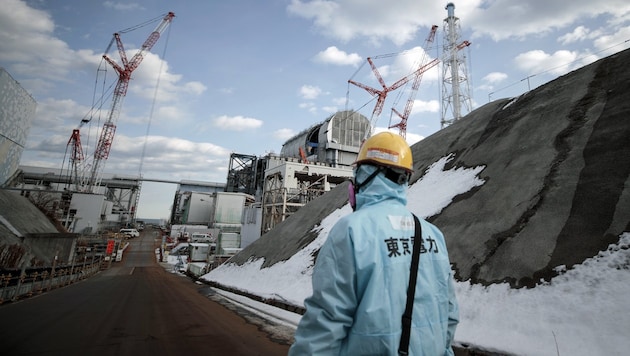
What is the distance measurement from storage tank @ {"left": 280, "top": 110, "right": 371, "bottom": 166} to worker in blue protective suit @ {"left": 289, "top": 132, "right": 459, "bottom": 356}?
46190mm

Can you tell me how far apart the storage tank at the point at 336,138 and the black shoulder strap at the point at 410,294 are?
46.3 metres

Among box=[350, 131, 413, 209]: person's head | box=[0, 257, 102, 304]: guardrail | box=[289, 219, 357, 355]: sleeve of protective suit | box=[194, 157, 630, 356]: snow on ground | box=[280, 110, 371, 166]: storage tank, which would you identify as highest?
box=[280, 110, 371, 166]: storage tank

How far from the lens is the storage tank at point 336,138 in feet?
162

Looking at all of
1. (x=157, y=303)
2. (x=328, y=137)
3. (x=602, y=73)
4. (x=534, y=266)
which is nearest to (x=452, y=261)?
(x=534, y=266)

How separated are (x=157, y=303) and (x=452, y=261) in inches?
398

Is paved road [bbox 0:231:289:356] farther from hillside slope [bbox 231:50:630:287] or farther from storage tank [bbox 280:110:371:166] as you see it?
storage tank [bbox 280:110:371:166]

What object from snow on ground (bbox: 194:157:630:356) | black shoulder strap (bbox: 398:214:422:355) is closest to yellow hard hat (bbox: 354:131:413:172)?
black shoulder strap (bbox: 398:214:422:355)

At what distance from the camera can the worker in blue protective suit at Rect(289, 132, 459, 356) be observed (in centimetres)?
151

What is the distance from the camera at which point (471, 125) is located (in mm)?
13984

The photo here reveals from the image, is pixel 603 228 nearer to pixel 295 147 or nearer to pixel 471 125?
pixel 471 125

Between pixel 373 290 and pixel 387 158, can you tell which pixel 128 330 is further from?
pixel 387 158

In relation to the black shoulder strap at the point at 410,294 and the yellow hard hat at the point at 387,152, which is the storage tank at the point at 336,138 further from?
the black shoulder strap at the point at 410,294

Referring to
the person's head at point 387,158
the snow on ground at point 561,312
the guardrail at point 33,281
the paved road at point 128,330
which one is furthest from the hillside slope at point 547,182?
the guardrail at point 33,281

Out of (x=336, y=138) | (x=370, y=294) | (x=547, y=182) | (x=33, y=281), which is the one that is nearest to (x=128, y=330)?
(x=370, y=294)
